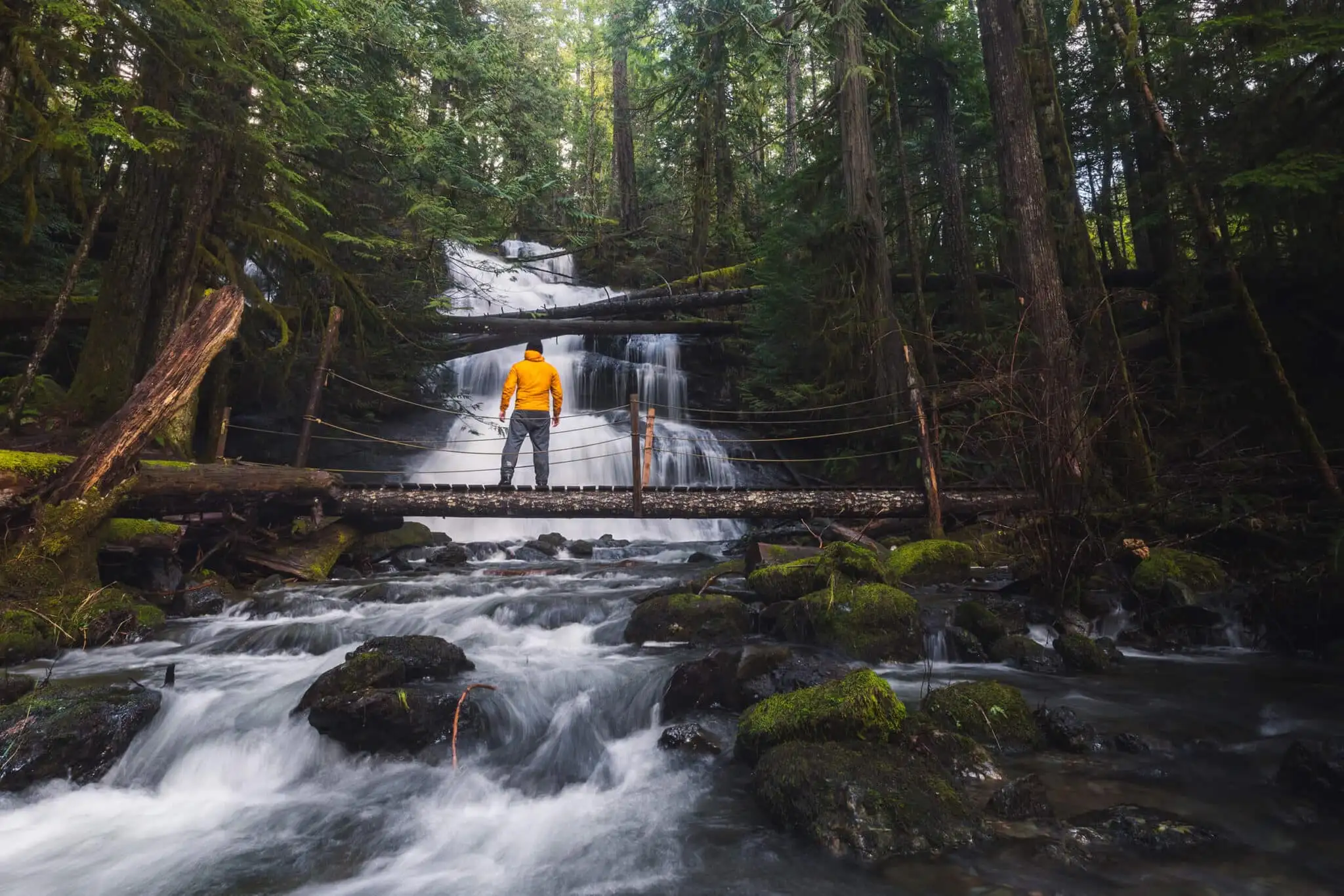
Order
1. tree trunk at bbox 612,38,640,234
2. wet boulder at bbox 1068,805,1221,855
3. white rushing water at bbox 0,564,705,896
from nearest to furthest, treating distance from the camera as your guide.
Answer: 1. wet boulder at bbox 1068,805,1221,855
2. white rushing water at bbox 0,564,705,896
3. tree trunk at bbox 612,38,640,234

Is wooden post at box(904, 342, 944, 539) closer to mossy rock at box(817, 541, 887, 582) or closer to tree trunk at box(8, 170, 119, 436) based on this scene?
mossy rock at box(817, 541, 887, 582)

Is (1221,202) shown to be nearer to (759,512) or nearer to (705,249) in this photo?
(759,512)

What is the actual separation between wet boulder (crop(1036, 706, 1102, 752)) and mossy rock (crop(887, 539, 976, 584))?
3.60 meters

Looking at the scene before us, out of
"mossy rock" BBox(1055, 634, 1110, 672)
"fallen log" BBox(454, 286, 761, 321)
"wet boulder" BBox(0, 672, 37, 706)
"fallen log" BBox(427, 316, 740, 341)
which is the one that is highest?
"fallen log" BBox(454, 286, 761, 321)

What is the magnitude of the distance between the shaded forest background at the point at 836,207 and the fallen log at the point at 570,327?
108 centimetres

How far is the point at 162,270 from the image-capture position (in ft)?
31.1

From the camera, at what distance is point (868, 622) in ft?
20.0

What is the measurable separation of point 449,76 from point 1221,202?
1203cm

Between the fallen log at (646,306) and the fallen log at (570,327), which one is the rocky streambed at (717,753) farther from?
the fallen log at (646,306)

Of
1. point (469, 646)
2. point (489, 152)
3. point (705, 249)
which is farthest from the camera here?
point (705, 249)

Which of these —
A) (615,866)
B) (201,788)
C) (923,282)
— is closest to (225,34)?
(201,788)

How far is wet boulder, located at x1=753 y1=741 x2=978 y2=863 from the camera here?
3.22m

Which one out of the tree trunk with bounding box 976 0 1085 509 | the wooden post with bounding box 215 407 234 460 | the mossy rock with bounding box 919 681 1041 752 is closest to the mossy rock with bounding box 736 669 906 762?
the mossy rock with bounding box 919 681 1041 752

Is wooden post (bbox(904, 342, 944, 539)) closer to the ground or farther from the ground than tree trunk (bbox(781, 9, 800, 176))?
closer to the ground
